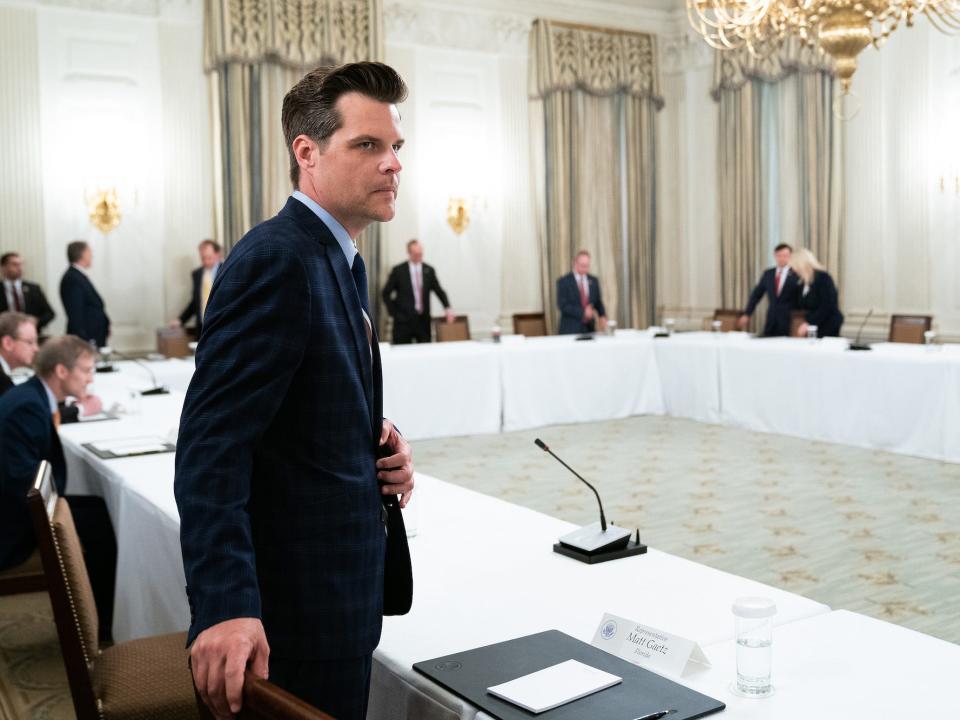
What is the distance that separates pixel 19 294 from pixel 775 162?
842cm

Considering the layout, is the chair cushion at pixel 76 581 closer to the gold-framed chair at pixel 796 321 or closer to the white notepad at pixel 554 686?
the white notepad at pixel 554 686

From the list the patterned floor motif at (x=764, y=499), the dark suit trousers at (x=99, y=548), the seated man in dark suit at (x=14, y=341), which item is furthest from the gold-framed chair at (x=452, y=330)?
the dark suit trousers at (x=99, y=548)

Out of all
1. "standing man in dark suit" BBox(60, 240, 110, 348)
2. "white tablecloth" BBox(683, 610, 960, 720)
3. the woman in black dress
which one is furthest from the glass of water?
"standing man in dark suit" BBox(60, 240, 110, 348)

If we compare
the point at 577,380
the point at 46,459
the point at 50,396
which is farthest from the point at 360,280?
the point at 577,380

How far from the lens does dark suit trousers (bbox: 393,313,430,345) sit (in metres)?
11.3

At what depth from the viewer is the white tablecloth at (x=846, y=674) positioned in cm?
162

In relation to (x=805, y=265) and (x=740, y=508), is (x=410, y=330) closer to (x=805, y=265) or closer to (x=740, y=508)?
(x=805, y=265)

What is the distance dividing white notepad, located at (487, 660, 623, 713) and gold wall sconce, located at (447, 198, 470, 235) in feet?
34.9

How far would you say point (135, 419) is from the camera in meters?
5.34

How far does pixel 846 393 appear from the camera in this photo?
7.86m

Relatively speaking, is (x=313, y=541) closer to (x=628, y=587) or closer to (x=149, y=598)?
(x=628, y=587)

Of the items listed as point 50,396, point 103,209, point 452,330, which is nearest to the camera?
point 50,396

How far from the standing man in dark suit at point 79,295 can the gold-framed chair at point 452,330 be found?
3.31m

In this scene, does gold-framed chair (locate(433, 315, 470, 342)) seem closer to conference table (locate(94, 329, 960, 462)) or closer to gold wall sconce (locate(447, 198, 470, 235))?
conference table (locate(94, 329, 960, 462))
